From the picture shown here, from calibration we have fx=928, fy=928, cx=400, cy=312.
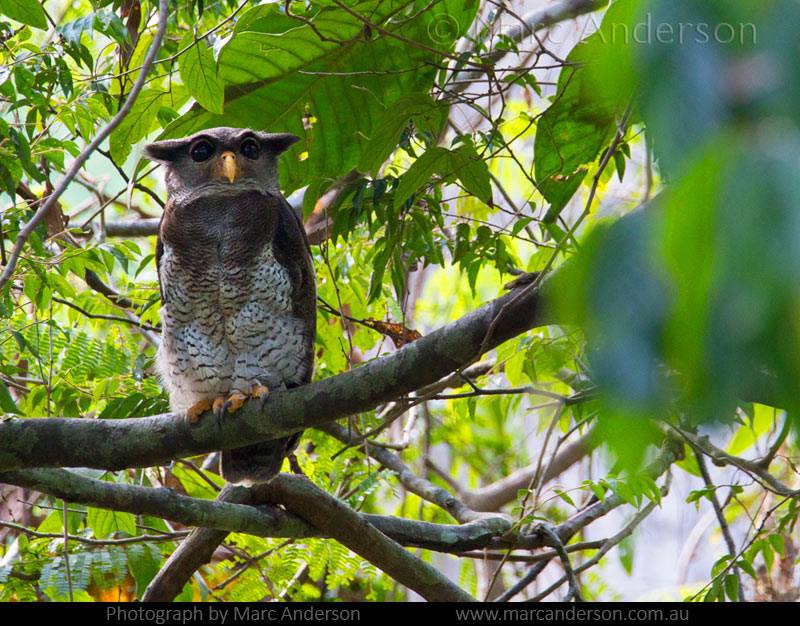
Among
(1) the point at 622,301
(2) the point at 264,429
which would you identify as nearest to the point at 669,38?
(1) the point at 622,301

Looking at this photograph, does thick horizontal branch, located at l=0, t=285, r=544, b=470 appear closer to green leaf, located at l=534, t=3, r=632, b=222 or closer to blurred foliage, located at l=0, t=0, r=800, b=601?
blurred foliage, located at l=0, t=0, r=800, b=601

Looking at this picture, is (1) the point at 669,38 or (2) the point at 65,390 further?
(2) the point at 65,390

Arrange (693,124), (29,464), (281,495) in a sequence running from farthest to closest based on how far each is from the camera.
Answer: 1. (281,495)
2. (29,464)
3. (693,124)

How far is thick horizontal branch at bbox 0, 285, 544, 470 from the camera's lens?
7.33 feet

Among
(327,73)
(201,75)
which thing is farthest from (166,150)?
(201,75)

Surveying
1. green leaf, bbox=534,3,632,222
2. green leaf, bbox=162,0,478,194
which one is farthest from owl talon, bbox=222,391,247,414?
green leaf, bbox=534,3,632,222

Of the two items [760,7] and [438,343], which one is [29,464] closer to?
[438,343]

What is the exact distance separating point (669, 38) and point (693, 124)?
0.32 ft

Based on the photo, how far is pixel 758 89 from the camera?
63 centimetres

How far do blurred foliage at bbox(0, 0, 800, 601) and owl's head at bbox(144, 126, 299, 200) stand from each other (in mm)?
94

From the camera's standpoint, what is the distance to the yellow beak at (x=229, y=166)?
11.9 ft

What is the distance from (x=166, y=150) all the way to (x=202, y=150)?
0.63ft

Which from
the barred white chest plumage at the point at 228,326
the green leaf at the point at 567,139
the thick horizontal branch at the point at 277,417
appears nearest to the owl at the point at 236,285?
the barred white chest plumage at the point at 228,326
